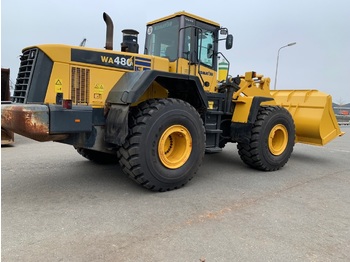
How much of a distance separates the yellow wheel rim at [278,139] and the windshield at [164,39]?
2475 millimetres

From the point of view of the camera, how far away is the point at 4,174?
4.83 m

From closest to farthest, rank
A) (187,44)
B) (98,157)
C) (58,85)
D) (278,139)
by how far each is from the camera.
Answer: (58,85), (187,44), (98,157), (278,139)

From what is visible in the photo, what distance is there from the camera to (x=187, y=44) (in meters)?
4.95

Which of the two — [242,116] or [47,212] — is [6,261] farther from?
[242,116]

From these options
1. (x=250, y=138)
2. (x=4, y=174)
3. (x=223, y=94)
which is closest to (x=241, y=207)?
(x=250, y=138)

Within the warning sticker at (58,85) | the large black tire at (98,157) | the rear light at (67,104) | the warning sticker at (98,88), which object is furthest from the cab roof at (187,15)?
the large black tire at (98,157)

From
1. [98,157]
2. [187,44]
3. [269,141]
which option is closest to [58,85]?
[98,157]

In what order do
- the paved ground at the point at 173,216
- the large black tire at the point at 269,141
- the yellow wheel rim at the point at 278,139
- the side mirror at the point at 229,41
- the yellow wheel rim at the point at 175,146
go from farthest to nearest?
the yellow wheel rim at the point at 278,139, the large black tire at the point at 269,141, the side mirror at the point at 229,41, the yellow wheel rim at the point at 175,146, the paved ground at the point at 173,216

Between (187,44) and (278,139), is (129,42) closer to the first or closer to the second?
(187,44)

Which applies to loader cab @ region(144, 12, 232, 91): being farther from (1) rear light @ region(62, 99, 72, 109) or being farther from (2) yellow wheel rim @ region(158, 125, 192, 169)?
(1) rear light @ region(62, 99, 72, 109)

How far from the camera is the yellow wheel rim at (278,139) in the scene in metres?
5.77

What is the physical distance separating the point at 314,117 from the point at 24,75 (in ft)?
19.2

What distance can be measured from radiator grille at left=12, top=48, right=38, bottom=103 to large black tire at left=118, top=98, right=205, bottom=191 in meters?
1.44

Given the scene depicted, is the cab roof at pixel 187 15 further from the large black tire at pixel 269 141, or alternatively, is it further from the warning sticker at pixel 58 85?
the warning sticker at pixel 58 85
